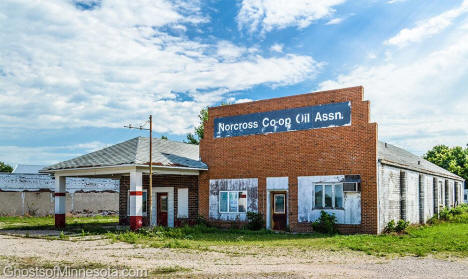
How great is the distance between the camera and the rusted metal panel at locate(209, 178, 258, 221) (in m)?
23.7

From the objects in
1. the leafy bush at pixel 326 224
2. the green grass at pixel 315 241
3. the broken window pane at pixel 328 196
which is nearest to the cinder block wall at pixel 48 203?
the green grass at pixel 315 241

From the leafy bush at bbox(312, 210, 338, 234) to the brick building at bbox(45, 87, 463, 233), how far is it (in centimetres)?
35

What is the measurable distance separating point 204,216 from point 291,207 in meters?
5.36

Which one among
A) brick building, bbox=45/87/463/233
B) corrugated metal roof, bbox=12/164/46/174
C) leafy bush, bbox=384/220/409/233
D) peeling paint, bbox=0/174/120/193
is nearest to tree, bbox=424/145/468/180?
brick building, bbox=45/87/463/233

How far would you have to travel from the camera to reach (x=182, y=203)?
87.9 feet

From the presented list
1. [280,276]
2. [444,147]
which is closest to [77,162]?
[280,276]

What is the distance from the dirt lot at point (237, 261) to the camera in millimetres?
11133

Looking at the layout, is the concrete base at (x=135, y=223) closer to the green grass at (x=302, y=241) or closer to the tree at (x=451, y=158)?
the green grass at (x=302, y=241)

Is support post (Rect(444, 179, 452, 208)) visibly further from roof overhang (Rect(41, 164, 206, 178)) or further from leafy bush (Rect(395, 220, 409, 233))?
roof overhang (Rect(41, 164, 206, 178))

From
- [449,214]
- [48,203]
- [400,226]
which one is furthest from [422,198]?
[48,203]

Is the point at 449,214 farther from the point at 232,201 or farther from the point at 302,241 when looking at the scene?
the point at 302,241

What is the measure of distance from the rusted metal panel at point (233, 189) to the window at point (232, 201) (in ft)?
0.56

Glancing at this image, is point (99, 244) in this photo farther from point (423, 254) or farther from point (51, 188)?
point (51, 188)

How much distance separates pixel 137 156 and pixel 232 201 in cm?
541
